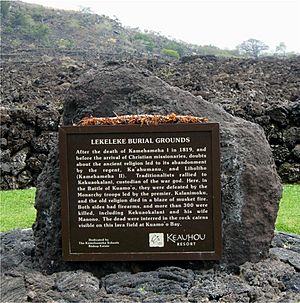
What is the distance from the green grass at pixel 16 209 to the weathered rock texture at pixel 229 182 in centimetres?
309

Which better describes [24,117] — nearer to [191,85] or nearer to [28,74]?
[191,85]

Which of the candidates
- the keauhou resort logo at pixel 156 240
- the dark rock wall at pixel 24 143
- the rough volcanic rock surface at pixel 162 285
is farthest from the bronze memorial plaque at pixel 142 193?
the dark rock wall at pixel 24 143

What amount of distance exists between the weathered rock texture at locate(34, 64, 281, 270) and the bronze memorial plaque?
0.16 m

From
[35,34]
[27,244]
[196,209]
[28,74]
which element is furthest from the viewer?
[35,34]

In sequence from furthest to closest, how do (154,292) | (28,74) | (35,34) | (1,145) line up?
(35,34) → (28,74) → (1,145) → (154,292)

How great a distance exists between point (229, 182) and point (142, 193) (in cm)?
66

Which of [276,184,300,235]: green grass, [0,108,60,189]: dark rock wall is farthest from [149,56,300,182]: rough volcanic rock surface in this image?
[0,108,60,189]: dark rock wall

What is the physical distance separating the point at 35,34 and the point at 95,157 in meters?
47.5

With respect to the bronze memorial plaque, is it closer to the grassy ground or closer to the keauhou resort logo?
the keauhou resort logo

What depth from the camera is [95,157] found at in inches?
187

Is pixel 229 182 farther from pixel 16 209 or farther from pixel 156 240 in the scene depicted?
pixel 16 209

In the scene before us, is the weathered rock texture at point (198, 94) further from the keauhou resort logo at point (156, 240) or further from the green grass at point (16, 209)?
the keauhou resort logo at point (156, 240)

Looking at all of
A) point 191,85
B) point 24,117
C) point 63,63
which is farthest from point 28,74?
point 24,117

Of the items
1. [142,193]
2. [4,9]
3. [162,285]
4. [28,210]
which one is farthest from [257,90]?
[4,9]
